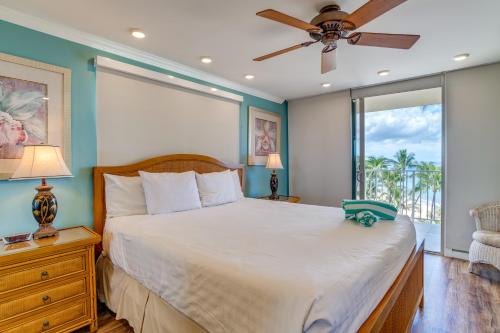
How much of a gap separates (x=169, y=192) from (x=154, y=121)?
2.90 feet

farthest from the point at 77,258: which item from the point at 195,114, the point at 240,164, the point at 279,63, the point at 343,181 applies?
the point at 343,181

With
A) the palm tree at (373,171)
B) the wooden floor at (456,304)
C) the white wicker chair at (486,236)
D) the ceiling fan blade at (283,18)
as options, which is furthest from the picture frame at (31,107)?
the palm tree at (373,171)

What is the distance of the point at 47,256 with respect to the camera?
1.73 metres

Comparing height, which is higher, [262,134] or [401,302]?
[262,134]

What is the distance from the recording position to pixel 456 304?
2.30m

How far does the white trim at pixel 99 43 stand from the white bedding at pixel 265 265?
1.64m

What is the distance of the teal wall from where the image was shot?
6.48 ft

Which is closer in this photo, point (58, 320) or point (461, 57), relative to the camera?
point (58, 320)

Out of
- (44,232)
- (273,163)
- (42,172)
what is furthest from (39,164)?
(273,163)

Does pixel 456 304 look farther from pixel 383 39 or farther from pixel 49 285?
pixel 49 285

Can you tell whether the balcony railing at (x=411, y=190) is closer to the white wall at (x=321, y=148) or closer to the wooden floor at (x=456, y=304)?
the white wall at (x=321, y=148)

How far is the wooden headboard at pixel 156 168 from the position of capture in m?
2.38

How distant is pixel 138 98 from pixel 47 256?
1686 mm

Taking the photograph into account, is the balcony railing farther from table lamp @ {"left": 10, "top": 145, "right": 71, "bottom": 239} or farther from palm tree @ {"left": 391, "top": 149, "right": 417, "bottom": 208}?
table lamp @ {"left": 10, "top": 145, "right": 71, "bottom": 239}
